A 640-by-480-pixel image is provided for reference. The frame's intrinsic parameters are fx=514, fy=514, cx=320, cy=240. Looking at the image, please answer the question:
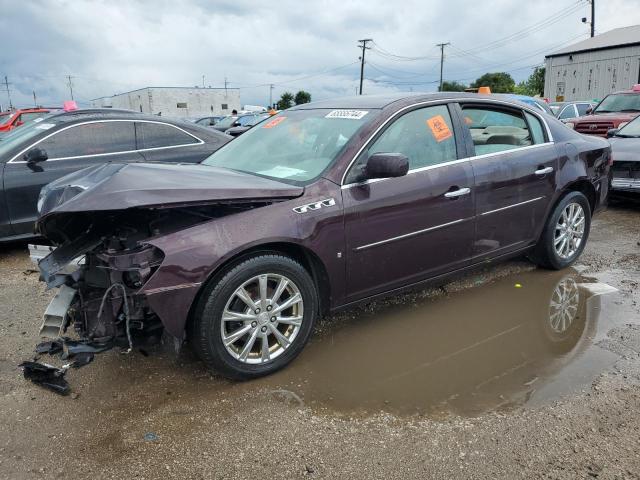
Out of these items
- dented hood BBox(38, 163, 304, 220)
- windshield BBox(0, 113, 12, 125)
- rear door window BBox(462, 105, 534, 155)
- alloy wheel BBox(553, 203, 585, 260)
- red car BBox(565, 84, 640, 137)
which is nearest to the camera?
dented hood BBox(38, 163, 304, 220)

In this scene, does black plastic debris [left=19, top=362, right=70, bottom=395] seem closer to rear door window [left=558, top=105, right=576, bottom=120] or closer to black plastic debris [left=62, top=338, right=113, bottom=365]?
black plastic debris [left=62, top=338, right=113, bottom=365]

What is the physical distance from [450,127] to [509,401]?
2.07 metres

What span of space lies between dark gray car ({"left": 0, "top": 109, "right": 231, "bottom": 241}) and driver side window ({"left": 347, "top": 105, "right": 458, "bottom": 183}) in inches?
139

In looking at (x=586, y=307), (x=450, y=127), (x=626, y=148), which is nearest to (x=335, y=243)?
(x=450, y=127)

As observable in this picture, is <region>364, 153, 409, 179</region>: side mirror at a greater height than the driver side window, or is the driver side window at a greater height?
the driver side window

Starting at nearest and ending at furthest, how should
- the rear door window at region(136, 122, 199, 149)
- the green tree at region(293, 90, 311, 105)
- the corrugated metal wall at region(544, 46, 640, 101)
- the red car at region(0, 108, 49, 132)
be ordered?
the rear door window at region(136, 122, 199, 149) → the red car at region(0, 108, 49, 132) → the corrugated metal wall at region(544, 46, 640, 101) → the green tree at region(293, 90, 311, 105)

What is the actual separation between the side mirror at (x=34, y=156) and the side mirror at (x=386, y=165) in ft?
13.2

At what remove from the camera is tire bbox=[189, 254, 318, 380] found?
2.90 m

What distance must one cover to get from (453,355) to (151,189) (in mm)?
2201

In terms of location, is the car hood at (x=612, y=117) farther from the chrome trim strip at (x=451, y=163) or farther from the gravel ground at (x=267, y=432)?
the gravel ground at (x=267, y=432)

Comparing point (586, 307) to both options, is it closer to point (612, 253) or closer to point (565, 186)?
point (565, 186)

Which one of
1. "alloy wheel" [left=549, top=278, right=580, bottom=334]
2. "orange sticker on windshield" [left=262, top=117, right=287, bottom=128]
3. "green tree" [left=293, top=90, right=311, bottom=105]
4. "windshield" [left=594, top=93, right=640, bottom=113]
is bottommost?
"alloy wheel" [left=549, top=278, right=580, bottom=334]

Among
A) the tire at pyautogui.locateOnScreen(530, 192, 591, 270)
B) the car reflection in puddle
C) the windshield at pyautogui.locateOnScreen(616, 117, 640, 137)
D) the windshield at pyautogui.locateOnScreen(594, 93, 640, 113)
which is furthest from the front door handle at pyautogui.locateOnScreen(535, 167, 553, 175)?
the windshield at pyautogui.locateOnScreen(594, 93, 640, 113)

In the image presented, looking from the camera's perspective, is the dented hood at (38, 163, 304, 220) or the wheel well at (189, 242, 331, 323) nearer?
the dented hood at (38, 163, 304, 220)
